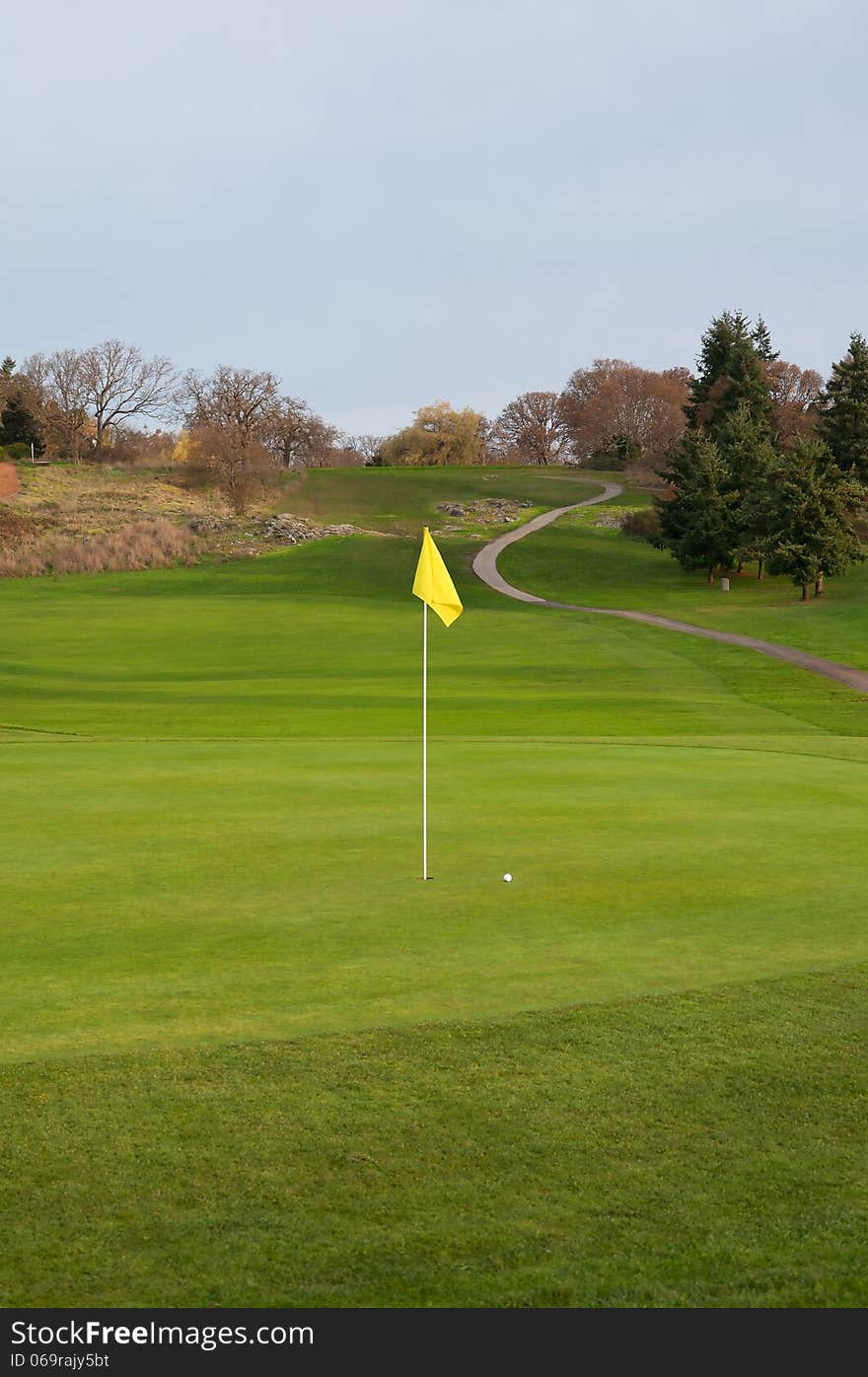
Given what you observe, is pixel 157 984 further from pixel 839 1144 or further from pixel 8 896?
pixel 839 1144

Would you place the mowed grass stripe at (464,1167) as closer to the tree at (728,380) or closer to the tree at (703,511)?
the tree at (703,511)

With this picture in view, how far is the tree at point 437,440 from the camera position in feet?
423

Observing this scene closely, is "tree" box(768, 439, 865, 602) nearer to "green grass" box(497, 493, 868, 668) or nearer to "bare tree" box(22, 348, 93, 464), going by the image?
"green grass" box(497, 493, 868, 668)

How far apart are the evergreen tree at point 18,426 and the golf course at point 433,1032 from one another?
284 ft

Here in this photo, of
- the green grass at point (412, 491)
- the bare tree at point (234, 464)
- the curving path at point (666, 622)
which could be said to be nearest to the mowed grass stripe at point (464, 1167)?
the curving path at point (666, 622)

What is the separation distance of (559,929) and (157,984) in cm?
266

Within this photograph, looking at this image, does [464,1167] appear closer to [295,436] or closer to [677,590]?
[677,590]

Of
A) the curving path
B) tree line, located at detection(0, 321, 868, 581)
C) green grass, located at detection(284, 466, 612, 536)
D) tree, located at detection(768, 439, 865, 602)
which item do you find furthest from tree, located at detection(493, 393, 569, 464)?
tree, located at detection(768, 439, 865, 602)

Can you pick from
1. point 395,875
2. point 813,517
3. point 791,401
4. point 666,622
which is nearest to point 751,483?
point 813,517

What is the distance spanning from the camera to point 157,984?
23.5 ft

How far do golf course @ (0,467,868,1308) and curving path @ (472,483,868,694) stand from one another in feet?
72.6

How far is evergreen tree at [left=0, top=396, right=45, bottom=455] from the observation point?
98250mm

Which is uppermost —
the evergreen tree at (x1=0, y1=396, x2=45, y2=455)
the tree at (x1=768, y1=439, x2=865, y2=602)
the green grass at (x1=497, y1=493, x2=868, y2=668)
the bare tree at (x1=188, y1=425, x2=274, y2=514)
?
the evergreen tree at (x1=0, y1=396, x2=45, y2=455)

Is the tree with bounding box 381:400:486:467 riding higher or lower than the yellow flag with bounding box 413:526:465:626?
higher
